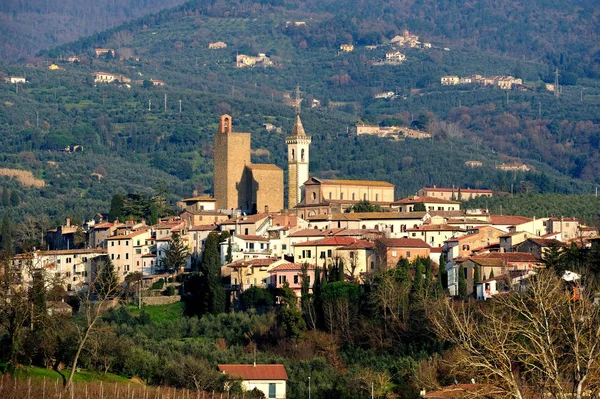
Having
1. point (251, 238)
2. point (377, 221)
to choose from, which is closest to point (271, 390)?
point (251, 238)

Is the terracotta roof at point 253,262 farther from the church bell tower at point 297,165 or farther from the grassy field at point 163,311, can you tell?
the church bell tower at point 297,165

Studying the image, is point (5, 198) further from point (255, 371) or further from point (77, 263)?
point (255, 371)

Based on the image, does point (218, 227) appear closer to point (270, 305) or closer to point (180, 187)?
point (270, 305)

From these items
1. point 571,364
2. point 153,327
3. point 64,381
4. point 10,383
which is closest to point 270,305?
point 153,327

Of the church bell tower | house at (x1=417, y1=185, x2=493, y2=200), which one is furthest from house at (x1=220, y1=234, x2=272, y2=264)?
house at (x1=417, y1=185, x2=493, y2=200)

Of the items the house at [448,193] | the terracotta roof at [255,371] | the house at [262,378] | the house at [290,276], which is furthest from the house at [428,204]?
the house at [262,378]

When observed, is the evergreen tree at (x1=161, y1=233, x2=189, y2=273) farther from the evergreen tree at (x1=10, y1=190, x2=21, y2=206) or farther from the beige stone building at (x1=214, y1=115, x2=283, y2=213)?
the evergreen tree at (x1=10, y1=190, x2=21, y2=206)
